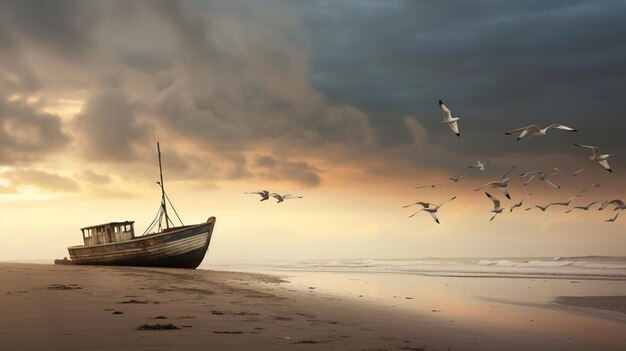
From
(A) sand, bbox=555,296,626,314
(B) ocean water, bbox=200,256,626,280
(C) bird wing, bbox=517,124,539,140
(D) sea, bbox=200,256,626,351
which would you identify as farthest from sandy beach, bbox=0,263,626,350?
(B) ocean water, bbox=200,256,626,280

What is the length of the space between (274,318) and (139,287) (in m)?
7.30

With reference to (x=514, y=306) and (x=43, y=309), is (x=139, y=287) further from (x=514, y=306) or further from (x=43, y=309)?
(x=514, y=306)

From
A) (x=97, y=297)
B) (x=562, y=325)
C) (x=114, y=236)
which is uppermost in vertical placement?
(x=114, y=236)

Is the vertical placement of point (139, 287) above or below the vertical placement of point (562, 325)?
above

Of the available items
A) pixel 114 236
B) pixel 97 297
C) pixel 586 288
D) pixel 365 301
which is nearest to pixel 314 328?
pixel 97 297

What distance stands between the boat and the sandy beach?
2371 cm

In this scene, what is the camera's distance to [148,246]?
3922 cm

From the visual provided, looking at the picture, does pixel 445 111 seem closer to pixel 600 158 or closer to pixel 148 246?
pixel 600 158

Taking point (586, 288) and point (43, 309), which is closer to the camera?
point (43, 309)

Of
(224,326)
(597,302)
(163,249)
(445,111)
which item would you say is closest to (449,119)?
(445,111)

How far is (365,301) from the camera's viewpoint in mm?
17734

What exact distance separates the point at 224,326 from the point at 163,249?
30.6 m

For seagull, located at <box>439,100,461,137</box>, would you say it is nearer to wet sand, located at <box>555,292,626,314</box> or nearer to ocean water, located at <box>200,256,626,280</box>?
wet sand, located at <box>555,292,626,314</box>

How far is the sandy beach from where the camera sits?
8469mm
